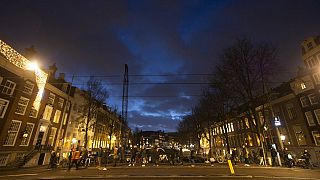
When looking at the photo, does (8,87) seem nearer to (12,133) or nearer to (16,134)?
(12,133)

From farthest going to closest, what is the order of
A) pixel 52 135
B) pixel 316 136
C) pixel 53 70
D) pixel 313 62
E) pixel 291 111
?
pixel 53 70 < pixel 291 111 < pixel 52 135 < pixel 313 62 < pixel 316 136

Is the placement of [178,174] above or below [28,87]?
below

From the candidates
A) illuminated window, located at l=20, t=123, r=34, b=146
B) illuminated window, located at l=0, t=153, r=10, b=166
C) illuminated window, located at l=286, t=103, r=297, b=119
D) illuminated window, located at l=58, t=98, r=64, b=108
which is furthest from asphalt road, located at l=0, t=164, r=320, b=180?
illuminated window, located at l=286, t=103, r=297, b=119

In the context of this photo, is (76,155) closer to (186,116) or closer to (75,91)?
(75,91)

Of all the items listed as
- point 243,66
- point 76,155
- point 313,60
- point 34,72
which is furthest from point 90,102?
point 313,60

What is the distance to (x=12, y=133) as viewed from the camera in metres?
28.2

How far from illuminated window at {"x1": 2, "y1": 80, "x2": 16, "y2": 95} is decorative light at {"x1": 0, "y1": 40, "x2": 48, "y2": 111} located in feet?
11.9

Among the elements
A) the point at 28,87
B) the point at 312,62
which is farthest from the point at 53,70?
the point at 312,62

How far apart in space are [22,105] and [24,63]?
1066cm

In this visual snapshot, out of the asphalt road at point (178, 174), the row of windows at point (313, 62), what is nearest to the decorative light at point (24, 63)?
the asphalt road at point (178, 174)

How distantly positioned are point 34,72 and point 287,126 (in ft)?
156

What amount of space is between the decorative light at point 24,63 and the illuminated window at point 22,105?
131 cm

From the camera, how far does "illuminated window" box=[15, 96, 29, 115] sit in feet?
95.7

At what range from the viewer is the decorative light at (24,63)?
1987 cm
